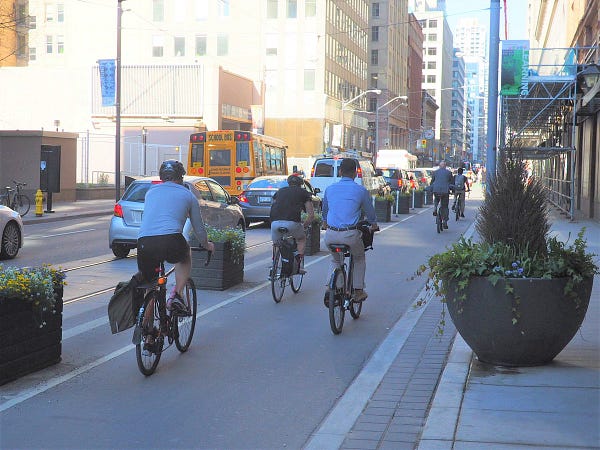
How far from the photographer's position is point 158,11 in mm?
67625

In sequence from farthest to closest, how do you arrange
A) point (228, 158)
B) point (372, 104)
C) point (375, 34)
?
point (375, 34), point (372, 104), point (228, 158)

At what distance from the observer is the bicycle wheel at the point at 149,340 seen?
21.9ft

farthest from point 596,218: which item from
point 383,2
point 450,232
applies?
point 383,2

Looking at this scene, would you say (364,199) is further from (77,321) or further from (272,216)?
(77,321)

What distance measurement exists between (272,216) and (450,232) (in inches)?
520

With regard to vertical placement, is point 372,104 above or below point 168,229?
above

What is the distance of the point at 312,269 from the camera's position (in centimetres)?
1459

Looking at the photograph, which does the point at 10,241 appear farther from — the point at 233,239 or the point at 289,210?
the point at 289,210

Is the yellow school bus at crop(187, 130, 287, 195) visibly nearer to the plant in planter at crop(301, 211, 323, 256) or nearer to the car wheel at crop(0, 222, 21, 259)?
the plant in planter at crop(301, 211, 323, 256)

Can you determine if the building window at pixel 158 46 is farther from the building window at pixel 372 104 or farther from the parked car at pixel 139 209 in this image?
the parked car at pixel 139 209

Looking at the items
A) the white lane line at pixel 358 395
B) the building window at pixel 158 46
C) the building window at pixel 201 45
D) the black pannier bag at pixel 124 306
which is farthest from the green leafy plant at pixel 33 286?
the building window at pixel 158 46

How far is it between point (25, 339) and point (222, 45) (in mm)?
63177

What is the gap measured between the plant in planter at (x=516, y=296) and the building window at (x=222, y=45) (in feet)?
Answer: 206

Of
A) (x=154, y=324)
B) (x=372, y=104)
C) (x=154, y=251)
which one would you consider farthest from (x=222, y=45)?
(x=154, y=324)
